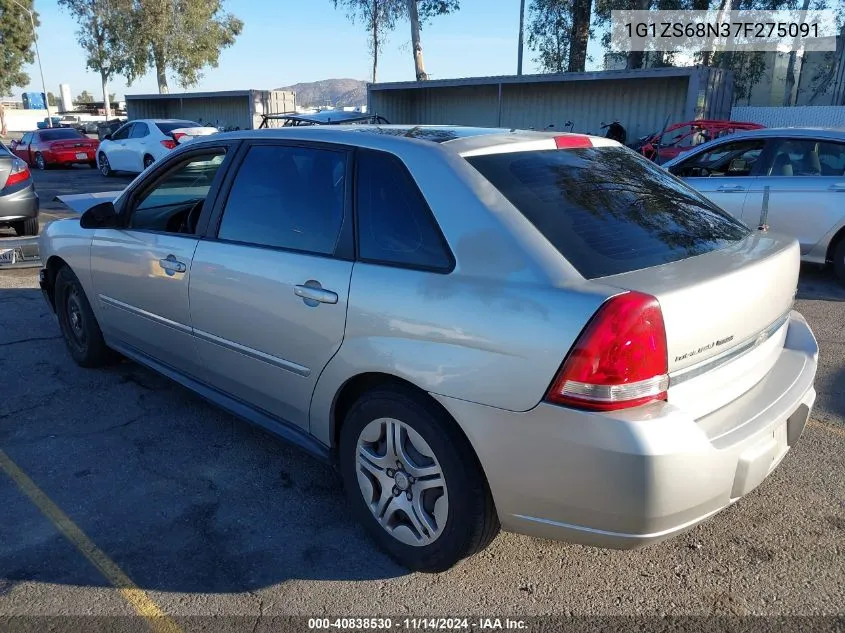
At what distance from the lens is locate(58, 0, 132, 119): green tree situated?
4103 centimetres

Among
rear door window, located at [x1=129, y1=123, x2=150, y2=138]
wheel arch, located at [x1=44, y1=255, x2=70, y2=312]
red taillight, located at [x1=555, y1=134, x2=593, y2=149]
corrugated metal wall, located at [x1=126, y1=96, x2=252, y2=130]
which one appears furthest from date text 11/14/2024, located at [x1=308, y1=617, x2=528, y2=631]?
corrugated metal wall, located at [x1=126, y1=96, x2=252, y2=130]

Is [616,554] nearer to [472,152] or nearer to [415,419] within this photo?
[415,419]

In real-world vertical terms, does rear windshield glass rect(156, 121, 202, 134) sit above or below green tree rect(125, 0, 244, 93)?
below

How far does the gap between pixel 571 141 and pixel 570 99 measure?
18965mm

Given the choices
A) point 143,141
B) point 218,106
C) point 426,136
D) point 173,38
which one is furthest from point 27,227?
point 173,38

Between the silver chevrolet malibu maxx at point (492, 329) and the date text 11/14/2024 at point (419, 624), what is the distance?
0.73ft

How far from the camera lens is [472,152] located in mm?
2705

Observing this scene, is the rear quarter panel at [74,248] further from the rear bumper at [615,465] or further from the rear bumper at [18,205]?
the rear bumper at [18,205]

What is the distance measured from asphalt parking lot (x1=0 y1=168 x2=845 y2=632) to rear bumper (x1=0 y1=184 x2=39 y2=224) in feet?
20.1

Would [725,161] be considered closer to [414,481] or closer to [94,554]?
[414,481]

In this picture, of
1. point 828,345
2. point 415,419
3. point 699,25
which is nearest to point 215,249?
point 415,419

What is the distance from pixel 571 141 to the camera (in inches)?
120

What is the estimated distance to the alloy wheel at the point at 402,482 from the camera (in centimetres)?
253

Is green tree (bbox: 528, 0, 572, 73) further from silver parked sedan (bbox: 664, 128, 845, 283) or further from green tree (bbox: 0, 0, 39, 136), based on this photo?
green tree (bbox: 0, 0, 39, 136)
